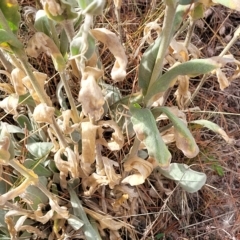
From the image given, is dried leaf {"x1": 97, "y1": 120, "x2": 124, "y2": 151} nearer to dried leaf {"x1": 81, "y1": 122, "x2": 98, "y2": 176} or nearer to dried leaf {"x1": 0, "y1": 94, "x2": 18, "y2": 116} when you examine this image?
dried leaf {"x1": 81, "y1": 122, "x2": 98, "y2": 176}

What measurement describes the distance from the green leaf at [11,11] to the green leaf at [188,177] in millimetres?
494

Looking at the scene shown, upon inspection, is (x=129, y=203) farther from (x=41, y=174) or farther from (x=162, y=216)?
(x=41, y=174)

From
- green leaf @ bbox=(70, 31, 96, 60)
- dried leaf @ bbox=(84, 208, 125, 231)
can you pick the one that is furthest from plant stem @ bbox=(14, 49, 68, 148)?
dried leaf @ bbox=(84, 208, 125, 231)

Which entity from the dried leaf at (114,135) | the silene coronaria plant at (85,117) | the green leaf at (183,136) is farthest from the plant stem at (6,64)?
the green leaf at (183,136)

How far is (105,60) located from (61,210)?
0.42m

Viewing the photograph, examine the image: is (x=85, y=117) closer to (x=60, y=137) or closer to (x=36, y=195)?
(x=60, y=137)

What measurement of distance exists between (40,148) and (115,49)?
375 mm

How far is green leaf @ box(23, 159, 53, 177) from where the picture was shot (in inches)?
33.2

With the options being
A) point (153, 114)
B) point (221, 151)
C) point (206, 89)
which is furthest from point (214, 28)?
point (153, 114)

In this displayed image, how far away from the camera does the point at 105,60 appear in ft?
3.59

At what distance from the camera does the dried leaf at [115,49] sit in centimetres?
56

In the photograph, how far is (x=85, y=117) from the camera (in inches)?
31.6

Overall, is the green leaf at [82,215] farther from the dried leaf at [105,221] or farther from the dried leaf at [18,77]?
the dried leaf at [18,77]

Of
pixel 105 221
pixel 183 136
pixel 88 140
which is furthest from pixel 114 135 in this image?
pixel 105 221
